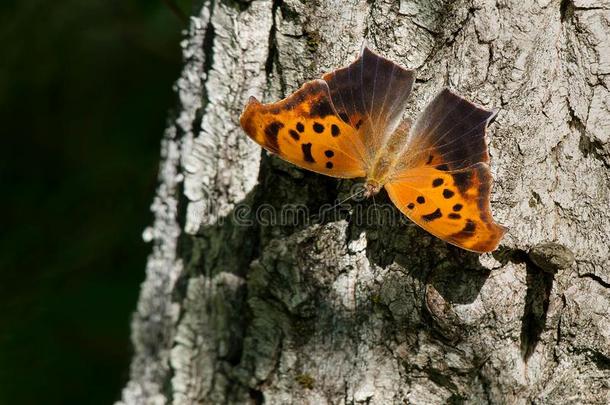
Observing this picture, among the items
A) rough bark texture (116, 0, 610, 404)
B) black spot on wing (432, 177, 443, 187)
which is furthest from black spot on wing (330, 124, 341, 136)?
black spot on wing (432, 177, 443, 187)

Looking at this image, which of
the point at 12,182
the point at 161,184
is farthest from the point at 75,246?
the point at 161,184

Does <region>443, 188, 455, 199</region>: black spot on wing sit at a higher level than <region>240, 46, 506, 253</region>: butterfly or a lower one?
lower

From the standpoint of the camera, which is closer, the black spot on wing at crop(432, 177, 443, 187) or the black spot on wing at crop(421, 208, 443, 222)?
the black spot on wing at crop(421, 208, 443, 222)

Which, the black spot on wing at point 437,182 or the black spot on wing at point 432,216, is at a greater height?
the black spot on wing at point 437,182

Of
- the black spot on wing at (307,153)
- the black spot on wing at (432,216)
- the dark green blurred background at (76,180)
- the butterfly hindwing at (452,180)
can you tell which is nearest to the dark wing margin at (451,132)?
the butterfly hindwing at (452,180)

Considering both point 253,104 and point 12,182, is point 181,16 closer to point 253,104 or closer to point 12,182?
point 253,104

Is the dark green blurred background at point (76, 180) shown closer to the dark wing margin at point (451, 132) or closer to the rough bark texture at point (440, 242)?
the rough bark texture at point (440, 242)

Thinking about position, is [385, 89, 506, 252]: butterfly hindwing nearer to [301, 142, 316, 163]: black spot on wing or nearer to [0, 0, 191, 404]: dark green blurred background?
[301, 142, 316, 163]: black spot on wing
